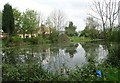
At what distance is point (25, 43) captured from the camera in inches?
870

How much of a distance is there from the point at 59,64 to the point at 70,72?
2.88 feet

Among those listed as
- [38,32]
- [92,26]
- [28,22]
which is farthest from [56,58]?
[38,32]

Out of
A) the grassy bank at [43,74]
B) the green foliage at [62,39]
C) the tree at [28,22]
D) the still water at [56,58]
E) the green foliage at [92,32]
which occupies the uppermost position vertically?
the tree at [28,22]

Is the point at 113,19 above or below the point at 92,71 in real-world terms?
above

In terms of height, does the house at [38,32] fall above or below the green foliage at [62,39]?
above

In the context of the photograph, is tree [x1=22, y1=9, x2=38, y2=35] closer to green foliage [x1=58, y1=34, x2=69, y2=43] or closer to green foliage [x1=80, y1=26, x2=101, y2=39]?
green foliage [x1=58, y1=34, x2=69, y2=43]

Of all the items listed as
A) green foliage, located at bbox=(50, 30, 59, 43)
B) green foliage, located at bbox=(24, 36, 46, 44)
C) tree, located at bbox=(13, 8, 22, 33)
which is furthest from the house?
green foliage, located at bbox=(50, 30, 59, 43)

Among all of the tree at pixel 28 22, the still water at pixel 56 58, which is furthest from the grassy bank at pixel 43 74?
the tree at pixel 28 22

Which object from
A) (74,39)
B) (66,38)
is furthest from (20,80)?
(74,39)

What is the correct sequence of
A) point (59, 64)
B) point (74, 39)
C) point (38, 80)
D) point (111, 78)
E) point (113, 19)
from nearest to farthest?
point (111, 78), point (38, 80), point (59, 64), point (113, 19), point (74, 39)

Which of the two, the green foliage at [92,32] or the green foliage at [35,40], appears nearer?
the green foliage at [92,32]

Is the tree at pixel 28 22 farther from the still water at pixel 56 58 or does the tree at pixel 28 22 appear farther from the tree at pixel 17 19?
the still water at pixel 56 58

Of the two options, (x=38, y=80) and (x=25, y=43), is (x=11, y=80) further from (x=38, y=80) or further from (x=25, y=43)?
(x=25, y=43)

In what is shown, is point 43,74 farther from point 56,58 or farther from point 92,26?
point 92,26
